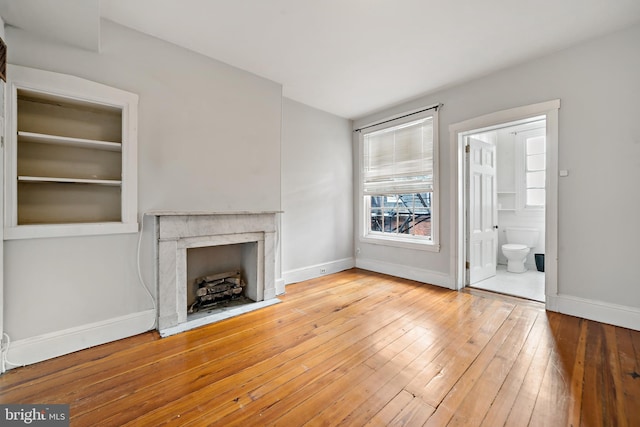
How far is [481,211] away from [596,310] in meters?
1.73

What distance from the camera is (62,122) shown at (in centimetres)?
227

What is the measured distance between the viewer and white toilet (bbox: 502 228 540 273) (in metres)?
4.55

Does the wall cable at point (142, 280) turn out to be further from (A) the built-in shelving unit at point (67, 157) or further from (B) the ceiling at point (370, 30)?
(B) the ceiling at point (370, 30)

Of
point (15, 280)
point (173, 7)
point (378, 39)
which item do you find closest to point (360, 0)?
point (378, 39)

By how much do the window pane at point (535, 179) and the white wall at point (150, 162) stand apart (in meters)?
4.70

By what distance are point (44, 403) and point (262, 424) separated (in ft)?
4.39

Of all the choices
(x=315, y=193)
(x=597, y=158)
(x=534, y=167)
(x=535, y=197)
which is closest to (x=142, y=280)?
(x=315, y=193)

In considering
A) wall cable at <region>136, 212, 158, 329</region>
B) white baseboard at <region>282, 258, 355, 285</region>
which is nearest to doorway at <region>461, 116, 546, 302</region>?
white baseboard at <region>282, 258, 355, 285</region>

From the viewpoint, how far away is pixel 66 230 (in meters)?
2.14

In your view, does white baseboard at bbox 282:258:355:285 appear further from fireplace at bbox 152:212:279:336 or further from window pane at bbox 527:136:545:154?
window pane at bbox 527:136:545:154

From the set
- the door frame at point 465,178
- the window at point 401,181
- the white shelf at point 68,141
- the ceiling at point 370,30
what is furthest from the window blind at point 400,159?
the white shelf at point 68,141

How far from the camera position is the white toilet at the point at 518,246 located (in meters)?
4.55

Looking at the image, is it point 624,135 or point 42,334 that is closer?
point 42,334

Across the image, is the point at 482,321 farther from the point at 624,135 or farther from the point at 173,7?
the point at 173,7
